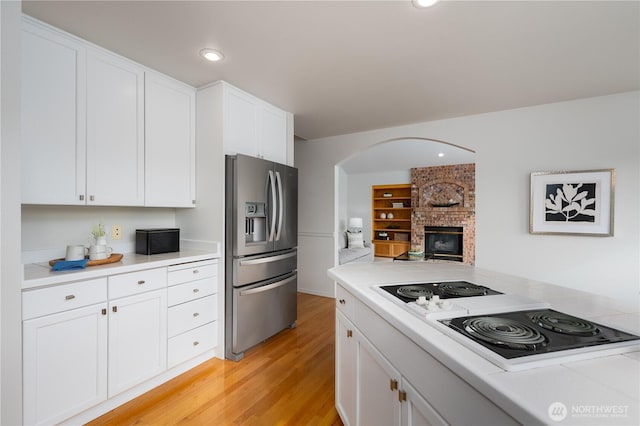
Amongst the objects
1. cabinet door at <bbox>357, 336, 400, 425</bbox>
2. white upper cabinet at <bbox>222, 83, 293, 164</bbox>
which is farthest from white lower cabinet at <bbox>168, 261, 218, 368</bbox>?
cabinet door at <bbox>357, 336, 400, 425</bbox>

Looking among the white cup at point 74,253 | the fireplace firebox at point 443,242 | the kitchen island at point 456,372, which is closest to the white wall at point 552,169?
the kitchen island at point 456,372

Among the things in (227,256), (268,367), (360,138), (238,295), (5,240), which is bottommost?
(268,367)

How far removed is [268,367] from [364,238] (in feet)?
22.9

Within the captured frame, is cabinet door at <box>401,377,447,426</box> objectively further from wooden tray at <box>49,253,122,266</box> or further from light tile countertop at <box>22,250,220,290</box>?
wooden tray at <box>49,253,122,266</box>

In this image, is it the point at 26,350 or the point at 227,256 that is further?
the point at 227,256

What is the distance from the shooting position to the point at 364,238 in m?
9.13

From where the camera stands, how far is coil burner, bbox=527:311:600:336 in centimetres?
87

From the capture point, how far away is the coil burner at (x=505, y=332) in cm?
79

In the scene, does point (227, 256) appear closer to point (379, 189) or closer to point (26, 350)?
point (26, 350)

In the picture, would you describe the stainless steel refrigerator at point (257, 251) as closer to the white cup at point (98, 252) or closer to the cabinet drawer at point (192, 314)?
the cabinet drawer at point (192, 314)

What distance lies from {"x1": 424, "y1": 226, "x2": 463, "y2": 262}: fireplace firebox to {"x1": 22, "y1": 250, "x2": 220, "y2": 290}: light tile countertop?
6.66 metres

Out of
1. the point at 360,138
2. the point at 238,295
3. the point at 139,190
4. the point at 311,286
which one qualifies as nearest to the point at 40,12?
the point at 139,190

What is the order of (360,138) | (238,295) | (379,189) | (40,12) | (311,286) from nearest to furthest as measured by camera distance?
1. (40,12)
2. (238,295)
3. (360,138)
4. (311,286)
5. (379,189)

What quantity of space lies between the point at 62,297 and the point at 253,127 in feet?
6.58
